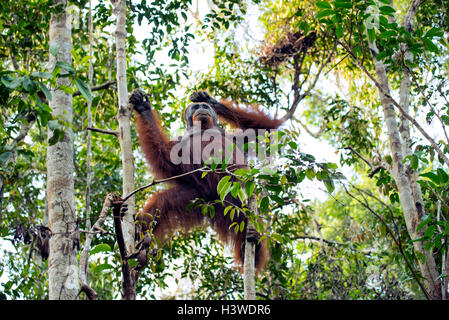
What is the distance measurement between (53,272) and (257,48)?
424 centimetres

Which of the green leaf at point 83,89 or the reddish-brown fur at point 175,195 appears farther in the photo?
the reddish-brown fur at point 175,195

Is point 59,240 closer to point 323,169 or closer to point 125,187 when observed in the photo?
point 125,187

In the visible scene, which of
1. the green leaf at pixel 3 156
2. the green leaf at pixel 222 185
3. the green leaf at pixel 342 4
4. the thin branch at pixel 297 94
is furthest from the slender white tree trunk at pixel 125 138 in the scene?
the thin branch at pixel 297 94

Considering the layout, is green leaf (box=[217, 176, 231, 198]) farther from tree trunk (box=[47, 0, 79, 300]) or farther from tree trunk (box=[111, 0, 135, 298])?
tree trunk (box=[47, 0, 79, 300])

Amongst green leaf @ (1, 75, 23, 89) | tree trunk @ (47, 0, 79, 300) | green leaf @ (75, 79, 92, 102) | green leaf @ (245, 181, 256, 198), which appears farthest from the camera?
green leaf @ (245, 181, 256, 198)

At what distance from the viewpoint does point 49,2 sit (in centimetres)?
366

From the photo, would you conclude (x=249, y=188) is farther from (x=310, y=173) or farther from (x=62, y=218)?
(x=62, y=218)

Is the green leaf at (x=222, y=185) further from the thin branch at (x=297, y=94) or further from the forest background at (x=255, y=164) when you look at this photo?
the thin branch at (x=297, y=94)

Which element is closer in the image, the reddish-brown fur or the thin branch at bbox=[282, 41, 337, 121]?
the reddish-brown fur

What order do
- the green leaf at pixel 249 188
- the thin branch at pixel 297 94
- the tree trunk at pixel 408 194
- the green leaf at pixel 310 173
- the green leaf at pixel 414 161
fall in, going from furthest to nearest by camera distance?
the thin branch at pixel 297 94, the tree trunk at pixel 408 194, the green leaf at pixel 414 161, the green leaf at pixel 310 173, the green leaf at pixel 249 188

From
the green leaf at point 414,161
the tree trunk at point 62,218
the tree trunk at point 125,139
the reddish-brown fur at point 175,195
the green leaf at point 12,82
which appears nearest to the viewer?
the green leaf at point 12,82

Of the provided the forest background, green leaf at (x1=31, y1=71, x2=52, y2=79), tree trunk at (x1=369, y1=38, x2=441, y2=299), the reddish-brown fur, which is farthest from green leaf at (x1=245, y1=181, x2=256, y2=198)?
the reddish-brown fur

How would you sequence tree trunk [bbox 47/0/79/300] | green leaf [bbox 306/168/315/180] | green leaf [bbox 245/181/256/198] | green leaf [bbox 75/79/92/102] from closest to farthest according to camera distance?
green leaf [bbox 75/79/92/102], tree trunk [bbox 47/0/79/300], green leaf [bbox 245/181/256/198], green leaf [bbox 306/168/315/180]

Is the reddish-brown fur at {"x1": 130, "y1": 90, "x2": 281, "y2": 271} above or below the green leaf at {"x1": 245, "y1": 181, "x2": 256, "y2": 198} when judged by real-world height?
above
